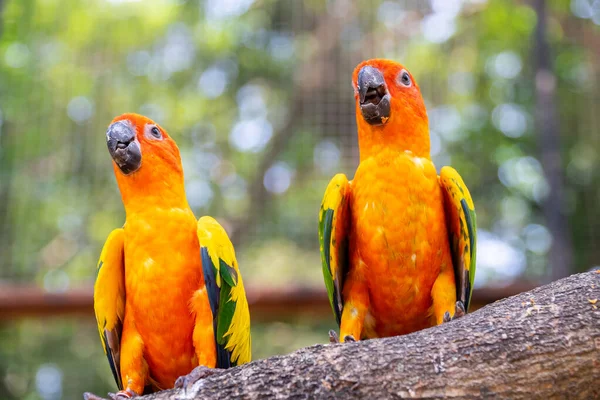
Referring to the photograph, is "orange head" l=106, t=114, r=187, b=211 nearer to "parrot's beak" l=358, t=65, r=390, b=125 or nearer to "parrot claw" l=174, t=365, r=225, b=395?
"parrot claw" l=174, t=365, r=225, b=395

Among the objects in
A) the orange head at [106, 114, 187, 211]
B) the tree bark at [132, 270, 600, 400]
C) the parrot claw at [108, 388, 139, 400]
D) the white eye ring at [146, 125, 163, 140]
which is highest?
the white eye ring at [146, 125, 163, 140]

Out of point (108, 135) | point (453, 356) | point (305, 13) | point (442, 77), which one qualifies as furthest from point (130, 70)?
point (453, 356)

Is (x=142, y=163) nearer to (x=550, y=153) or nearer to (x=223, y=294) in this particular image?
(x=223, y=294)

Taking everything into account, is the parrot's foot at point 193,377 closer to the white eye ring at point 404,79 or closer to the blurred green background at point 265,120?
the white eye ring at point 404,79

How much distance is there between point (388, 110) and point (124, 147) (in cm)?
182

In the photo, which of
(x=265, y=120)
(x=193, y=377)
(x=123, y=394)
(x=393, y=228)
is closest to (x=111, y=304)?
(x=123, y=394)

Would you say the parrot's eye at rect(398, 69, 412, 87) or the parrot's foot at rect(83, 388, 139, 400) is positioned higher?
the parrot's eye at rect(398, 69, 412, 87)

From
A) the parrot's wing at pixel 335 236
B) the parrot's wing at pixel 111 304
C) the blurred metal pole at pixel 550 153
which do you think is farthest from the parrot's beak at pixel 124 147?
the blurred metal pole at pixel 550 153

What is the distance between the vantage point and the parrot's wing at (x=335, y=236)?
166 inches

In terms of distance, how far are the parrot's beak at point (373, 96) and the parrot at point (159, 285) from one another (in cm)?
130

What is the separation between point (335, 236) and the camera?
424cm

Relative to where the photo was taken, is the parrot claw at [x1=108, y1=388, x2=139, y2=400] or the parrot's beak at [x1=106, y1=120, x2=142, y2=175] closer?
the parrot claw at [x1=108, y1=388, x2=139, y2=400]

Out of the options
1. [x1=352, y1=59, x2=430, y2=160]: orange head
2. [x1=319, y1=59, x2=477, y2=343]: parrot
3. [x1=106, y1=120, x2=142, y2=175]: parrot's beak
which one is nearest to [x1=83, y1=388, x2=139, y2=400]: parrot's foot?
[x1=319, y1=59, x2=477, y2=343]: parrot

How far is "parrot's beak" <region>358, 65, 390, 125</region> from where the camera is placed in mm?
4191
